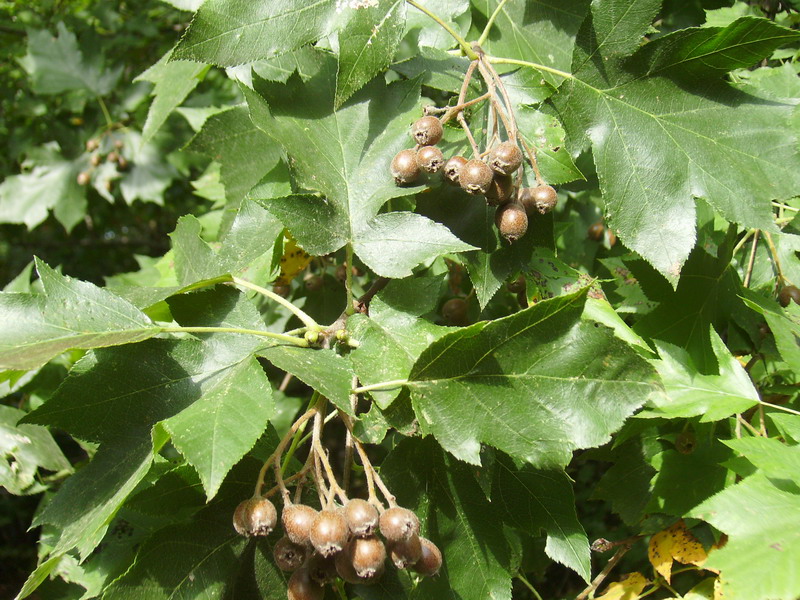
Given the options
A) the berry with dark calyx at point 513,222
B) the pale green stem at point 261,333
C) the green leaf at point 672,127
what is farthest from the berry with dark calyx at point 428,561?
the green leaf at point 672,127

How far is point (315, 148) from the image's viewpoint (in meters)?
1.59

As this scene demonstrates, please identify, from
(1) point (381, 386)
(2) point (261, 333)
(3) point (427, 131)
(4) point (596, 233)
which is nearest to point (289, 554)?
(1) point (381, 386)

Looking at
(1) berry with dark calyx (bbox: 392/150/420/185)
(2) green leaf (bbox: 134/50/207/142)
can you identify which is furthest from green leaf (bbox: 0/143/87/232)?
(1) berry with dark calyx (bbox: 392/150/420/185)

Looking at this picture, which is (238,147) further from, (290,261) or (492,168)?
(492,168)

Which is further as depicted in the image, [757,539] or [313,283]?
[313,283]

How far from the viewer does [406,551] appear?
47.2 inches

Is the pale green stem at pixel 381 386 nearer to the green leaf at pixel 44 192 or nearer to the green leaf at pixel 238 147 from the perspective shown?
the green leaf at pixel 238 147

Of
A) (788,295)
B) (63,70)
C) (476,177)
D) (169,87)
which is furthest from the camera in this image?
(63,70)

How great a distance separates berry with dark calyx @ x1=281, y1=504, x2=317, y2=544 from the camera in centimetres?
118

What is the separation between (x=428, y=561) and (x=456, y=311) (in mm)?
877

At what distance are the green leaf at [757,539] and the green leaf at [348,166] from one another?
2.57 feet

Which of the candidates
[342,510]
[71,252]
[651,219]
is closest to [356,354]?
[342,510]

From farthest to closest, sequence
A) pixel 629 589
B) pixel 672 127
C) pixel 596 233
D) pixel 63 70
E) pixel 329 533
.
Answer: pixel 63 70 < pixel 596 233 < pixel 629 589 < pixel 672 127 < pixel 329 533

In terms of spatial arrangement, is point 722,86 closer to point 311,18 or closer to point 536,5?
point 536,5
